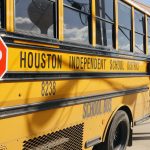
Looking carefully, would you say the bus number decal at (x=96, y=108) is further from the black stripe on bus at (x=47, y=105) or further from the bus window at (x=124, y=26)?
the bus window at (x=124, y=26)

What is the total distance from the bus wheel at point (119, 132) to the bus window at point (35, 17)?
1.91m

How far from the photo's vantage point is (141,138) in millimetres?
7504

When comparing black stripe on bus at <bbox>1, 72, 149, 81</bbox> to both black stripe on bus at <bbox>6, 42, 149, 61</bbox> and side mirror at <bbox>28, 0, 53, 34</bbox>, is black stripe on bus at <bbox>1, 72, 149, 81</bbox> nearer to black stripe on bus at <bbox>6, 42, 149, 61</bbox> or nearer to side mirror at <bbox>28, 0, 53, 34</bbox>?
black stripe on bus at <bbox>6, 42, 149, 61</bbox>

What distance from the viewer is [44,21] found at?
4109mm

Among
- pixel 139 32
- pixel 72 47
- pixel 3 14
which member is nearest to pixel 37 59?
pixel 3 14

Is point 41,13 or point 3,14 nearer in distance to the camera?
point 3,14

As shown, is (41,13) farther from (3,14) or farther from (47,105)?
(47,105)

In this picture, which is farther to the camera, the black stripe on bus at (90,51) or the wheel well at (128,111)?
the wheel well at (128,111)

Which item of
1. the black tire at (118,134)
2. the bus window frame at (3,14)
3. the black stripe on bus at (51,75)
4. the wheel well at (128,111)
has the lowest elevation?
the black tire at (118,134)

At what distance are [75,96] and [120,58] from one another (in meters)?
1.55

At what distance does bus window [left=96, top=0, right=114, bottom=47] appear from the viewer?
5250 mm

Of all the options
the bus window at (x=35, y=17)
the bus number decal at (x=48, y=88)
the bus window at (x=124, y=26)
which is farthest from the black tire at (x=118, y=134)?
the bus window at (x=35, y=17)

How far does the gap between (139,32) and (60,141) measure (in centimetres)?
328

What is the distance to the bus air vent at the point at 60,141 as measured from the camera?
12.8 feet
